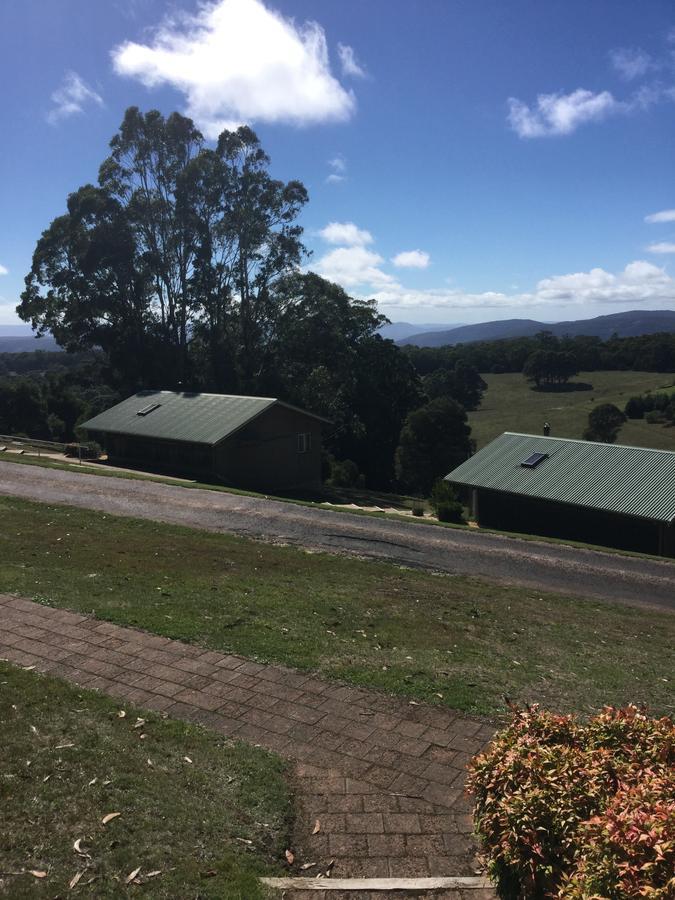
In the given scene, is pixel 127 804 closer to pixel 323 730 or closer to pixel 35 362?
pixel 323 730

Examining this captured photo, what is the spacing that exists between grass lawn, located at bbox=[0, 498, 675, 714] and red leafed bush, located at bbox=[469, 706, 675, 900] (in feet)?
9.03

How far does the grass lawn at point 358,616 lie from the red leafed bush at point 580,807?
2753 millimetres

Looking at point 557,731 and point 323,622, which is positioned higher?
point 557,731

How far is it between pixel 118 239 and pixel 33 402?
1321cm

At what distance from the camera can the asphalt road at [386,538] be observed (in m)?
17.3

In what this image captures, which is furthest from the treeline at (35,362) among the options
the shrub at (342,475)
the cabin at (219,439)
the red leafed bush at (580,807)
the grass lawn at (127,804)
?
the red leafed bush at (580,807)

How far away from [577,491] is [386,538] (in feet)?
35.9

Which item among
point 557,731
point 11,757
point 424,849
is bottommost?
point 424,849

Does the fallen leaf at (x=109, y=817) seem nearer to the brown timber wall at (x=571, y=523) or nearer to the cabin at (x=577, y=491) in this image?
the cabin at (x=577, y=491)

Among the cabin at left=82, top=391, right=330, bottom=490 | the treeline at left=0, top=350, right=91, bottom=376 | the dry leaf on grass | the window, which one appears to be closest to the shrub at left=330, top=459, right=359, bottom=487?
the cabin at left=82, top=391, right=330, bottom=490

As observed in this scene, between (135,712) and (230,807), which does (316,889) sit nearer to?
(230,807)

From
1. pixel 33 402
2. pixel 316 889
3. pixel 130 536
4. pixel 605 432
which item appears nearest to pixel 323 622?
pixel 316 889

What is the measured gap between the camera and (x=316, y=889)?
15.8 feet

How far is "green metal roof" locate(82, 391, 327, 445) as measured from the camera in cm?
3294
